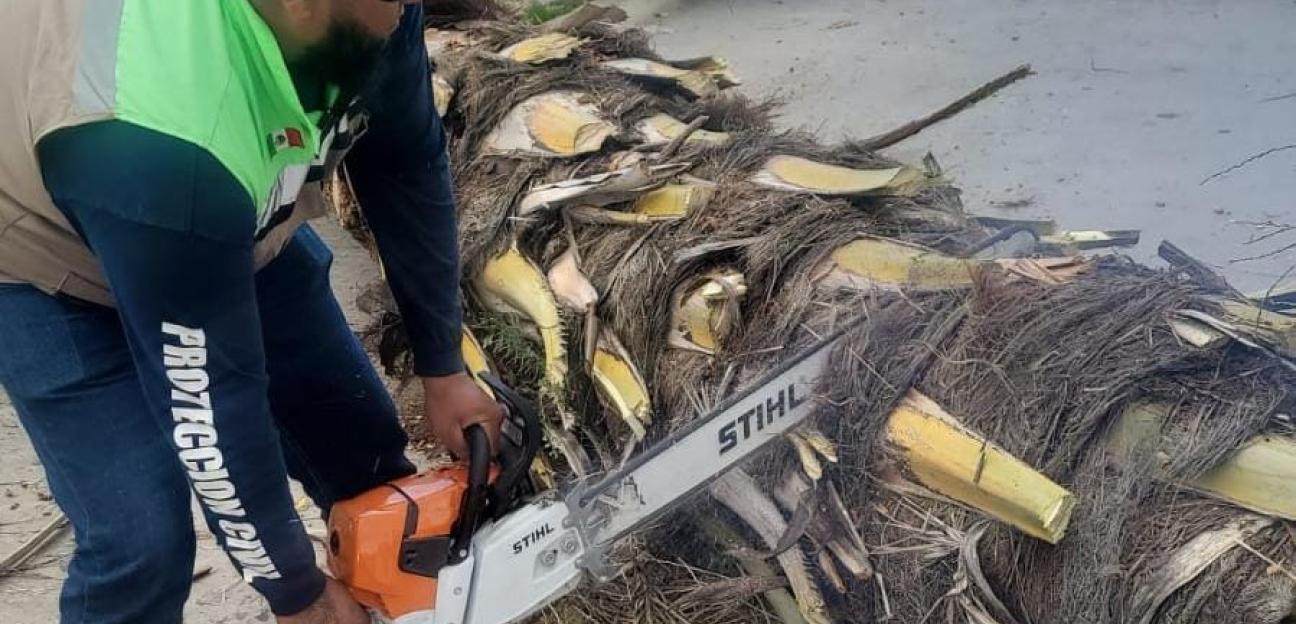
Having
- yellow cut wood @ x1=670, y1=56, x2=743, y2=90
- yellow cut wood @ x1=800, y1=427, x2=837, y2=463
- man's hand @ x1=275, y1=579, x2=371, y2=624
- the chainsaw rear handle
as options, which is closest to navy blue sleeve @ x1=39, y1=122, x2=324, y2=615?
man's hand @ x1=275, y1=579, x2=371, y2=624

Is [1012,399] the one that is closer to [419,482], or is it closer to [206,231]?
[419,482]

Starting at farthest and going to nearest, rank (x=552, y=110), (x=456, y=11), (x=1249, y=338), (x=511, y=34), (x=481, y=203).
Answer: (x=456, y=11)
(x=511, y=34)
(x=552, y=110)
(x=481, y=203)
(x=1249, y=338)

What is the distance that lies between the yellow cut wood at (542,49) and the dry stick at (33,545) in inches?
72.1

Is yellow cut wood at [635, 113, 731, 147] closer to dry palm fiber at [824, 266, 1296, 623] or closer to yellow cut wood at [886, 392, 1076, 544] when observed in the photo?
dry palm fiber at [824, 266, 1296, 623]

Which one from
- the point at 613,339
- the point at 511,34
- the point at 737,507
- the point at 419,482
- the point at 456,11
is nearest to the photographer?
the point at 419,482

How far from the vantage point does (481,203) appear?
3164 mm

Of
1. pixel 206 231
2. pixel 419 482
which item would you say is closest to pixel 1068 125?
pixel 419 482

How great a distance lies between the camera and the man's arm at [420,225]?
200 centimetres

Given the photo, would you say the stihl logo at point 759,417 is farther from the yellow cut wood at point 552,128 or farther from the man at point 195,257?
the yellow cut wood at point 552,128

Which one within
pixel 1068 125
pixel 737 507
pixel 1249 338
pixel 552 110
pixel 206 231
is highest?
pixel 206 231

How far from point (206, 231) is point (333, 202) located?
9.31 feet

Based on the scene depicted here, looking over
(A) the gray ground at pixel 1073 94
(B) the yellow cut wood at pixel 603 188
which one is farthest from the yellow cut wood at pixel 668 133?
(A) the gray ground at pixel 1073 94

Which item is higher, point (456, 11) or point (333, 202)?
point (456, 11)

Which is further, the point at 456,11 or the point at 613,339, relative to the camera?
the point at 456,11
